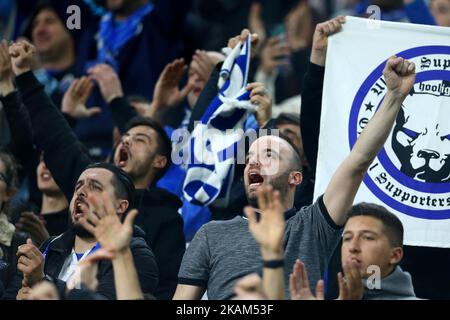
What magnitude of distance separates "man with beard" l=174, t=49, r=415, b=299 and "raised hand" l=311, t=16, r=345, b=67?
Result: 3.14 feet

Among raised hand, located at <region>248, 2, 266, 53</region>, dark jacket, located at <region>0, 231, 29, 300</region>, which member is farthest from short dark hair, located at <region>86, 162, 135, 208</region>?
raised hand, located at <region>248, 2, 266, 53</region>

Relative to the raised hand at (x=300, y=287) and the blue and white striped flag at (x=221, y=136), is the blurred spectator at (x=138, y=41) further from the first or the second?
the raised hand at (x=300, y=287)

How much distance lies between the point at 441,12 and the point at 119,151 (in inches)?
105

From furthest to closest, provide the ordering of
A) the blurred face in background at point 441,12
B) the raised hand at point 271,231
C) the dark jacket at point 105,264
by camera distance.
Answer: the blurred face in background at point 441,12 → the dark jacket at point 105,264 → the raised hand at point 271,231

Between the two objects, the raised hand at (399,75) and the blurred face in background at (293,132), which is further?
the blurred face in background at (293,132)

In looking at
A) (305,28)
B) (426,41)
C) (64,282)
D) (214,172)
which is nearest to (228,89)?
(214,172)

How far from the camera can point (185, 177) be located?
796 centimetres

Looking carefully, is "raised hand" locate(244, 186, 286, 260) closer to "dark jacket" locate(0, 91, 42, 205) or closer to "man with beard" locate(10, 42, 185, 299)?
"man with beard" locate(10, 42, 185, 299)

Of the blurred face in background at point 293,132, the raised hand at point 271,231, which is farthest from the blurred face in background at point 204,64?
the raised hand at point 271,231

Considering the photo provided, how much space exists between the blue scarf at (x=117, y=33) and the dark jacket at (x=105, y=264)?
305 centimetres

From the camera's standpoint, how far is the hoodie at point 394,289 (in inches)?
241

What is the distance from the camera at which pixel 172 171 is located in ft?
27.6

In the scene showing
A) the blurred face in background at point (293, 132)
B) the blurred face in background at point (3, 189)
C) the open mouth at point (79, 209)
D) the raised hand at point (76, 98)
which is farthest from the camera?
the raised hand at point (76, 98)
